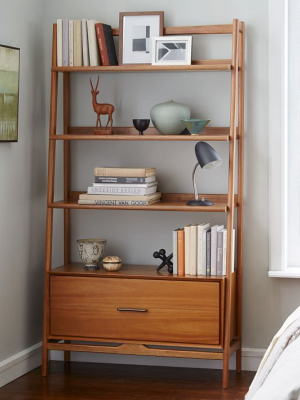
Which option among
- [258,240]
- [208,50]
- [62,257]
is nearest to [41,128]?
[62,257]

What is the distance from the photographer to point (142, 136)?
11.7ft

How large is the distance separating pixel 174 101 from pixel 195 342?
1299 millimetres

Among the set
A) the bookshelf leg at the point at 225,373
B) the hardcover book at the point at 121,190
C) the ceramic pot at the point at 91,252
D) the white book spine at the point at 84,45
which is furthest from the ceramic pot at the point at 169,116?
the bookshelf leg at the point at 225,373

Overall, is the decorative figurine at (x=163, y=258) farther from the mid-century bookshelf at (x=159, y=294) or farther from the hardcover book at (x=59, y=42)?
Answer: the hardcover book at (x=59, y=42)

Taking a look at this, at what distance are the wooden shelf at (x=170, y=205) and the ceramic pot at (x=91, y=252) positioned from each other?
214 millimetres

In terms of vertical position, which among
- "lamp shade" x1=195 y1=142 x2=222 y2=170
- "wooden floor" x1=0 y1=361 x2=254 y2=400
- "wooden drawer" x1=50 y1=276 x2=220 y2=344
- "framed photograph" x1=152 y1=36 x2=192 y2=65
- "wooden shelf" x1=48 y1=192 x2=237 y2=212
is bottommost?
"wooden floor" x1=0 y1=361 x2=254 y2=400

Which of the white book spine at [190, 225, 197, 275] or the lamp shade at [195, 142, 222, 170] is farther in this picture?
the white book spine at [190, 225, 197, 275]

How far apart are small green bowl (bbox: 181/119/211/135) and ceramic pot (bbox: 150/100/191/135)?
0.06 meters

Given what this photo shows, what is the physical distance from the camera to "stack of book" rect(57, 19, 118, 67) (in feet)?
12.1

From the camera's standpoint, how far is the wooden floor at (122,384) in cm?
342

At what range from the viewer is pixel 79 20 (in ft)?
12.1

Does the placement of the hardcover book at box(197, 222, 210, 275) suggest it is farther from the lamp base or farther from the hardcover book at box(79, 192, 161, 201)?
the hardcover book at box(79, 192, 161, 201)

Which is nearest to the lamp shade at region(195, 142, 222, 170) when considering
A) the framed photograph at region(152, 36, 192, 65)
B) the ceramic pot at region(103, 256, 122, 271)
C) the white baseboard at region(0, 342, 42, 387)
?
the framed photograph at region(152, 36, 192, 65)

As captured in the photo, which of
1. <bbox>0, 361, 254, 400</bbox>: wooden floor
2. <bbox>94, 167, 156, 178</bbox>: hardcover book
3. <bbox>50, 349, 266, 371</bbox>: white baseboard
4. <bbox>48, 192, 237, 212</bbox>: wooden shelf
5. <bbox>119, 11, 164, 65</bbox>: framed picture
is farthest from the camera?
<bbox>50, 349, 266, 371</bbox>: white baseboard
